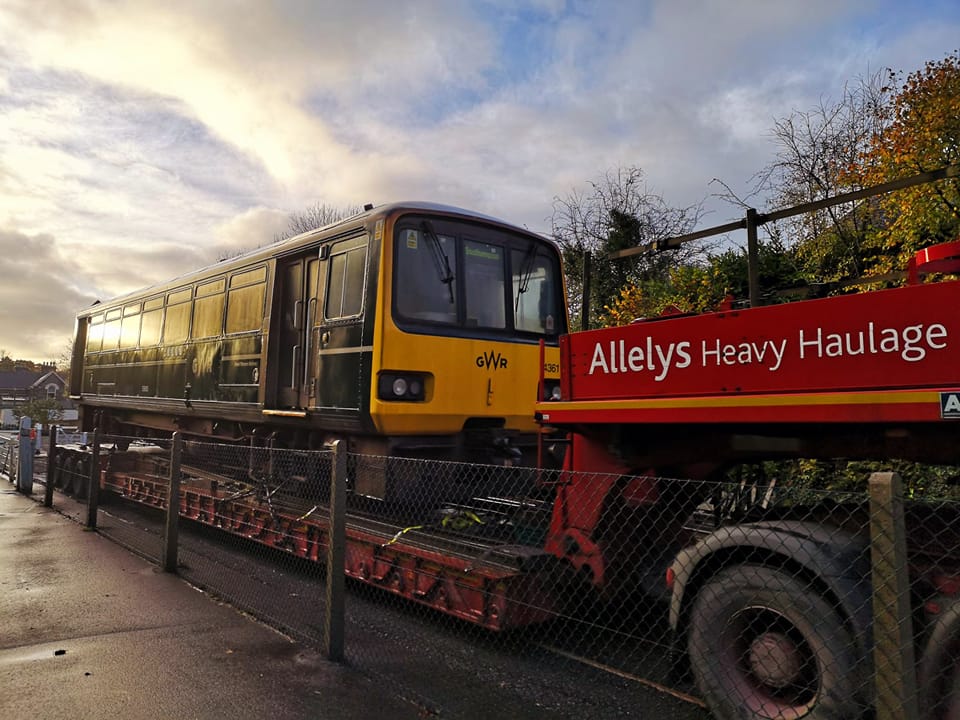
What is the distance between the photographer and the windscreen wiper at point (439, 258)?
6266 millimetres

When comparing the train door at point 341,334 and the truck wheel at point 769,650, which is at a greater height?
the train door at point 341,334

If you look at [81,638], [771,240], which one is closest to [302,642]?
[81,638]

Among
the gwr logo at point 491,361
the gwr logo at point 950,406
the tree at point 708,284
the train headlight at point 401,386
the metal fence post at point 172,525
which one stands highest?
the tree at point 708,284

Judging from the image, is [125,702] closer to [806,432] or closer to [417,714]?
[417,714]

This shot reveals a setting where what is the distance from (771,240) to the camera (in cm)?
1631

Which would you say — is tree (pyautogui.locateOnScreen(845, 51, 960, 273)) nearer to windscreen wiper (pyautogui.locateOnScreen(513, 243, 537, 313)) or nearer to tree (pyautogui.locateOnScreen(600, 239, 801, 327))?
tree (pyautogui.locateOnScreen(600, 239, 801, 327))

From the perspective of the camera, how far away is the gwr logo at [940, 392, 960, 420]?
8.48ft

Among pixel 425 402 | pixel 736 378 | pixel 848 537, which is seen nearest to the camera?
pixel 848 537

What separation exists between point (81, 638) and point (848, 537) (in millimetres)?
4641

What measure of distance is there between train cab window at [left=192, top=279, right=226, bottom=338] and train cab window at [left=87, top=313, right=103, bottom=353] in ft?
17.3

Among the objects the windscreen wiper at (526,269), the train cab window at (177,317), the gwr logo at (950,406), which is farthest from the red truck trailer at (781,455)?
the train cab window at (177,317)

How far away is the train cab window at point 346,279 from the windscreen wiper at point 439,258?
22.5 inches

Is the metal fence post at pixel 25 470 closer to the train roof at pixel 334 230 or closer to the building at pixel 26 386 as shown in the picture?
the train roof at pixel 334 230

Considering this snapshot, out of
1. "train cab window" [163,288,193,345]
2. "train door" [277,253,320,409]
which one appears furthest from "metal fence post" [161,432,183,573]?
"train cab window" [163,288,193,345]
